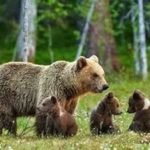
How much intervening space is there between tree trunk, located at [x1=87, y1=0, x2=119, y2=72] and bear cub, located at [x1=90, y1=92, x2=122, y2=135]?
60.4ft

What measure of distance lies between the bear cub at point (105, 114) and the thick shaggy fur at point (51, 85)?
1.44 ft

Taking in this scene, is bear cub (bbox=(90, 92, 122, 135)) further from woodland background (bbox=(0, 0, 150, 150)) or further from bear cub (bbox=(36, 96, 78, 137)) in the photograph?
bear cub (bbox=(36, 96, 78, 137))

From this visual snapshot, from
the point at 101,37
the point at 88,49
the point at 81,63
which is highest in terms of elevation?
the point at 101,37

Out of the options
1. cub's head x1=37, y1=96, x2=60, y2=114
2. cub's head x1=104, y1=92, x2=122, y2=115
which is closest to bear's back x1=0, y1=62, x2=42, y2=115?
cub's head x1=37, y1=96, x2=60, y2=114

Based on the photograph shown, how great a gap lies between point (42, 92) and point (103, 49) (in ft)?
61.7

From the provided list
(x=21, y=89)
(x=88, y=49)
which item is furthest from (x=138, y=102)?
(x=88, y=49)

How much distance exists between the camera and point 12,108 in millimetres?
12438

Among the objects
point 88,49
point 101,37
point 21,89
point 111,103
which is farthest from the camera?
point 88,49

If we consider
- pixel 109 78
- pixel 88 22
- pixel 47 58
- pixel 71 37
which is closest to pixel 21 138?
pixel 109 78

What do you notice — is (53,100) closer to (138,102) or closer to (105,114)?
(105,114)

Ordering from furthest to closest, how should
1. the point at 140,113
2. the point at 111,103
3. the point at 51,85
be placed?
the point at 51,85 → the point at 111,103 → the point at 140,113

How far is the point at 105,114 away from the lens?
11.9 metres

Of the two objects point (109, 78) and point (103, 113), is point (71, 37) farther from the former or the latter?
point (103, 113)

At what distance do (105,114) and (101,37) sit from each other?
19.0m
